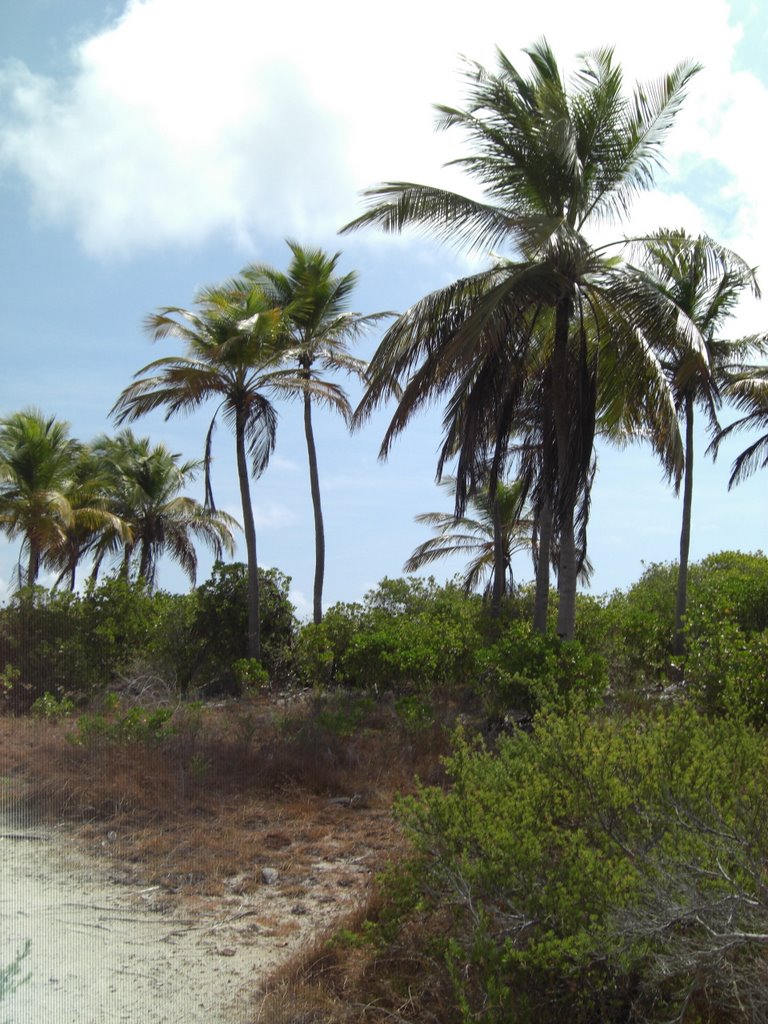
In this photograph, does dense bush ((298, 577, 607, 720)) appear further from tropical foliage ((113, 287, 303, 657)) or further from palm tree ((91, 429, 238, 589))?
palm tree ((91, 429, 238, 589))

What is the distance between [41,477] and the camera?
24125mm

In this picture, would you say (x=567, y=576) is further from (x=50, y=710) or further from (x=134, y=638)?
(x=134, y=638)

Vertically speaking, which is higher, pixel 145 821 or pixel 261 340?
pixel 261 340

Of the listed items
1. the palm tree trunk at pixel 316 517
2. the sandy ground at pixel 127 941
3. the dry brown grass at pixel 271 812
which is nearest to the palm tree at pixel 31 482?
the palm tree trunk at pixel 316 517

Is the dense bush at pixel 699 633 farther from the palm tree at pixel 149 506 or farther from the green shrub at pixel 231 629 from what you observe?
the palm tree at pixel 149 506

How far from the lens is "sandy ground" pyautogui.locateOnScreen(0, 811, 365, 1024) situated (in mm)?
4184

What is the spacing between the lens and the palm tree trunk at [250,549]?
16.4 m

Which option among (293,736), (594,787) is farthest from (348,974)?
(293,736)

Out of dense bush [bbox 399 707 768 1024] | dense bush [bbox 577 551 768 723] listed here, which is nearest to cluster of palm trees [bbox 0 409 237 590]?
dense bush [bbox 577 551 768 723]

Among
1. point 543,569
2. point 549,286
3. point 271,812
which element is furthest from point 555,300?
point 271,812

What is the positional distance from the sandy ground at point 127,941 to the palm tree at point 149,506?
26.2 metres

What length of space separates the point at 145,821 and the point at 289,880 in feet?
5.79

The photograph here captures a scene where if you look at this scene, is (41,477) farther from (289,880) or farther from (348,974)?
(348,974)

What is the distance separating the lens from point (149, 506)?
32531mm
